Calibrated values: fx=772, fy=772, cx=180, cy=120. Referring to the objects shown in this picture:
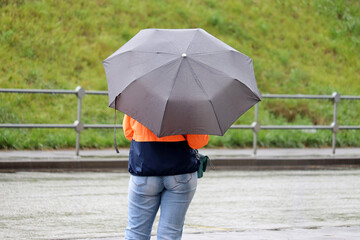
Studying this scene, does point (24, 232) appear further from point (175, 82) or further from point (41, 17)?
point (41, 17)

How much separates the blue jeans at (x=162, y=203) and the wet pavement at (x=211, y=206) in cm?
276

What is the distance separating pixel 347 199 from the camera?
11156mm

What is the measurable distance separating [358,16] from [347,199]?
20088 mm

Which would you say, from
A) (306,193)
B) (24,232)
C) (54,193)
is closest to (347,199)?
(306,193)

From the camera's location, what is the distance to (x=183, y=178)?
490 cm

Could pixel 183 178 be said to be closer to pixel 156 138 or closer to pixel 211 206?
pixel 156 138

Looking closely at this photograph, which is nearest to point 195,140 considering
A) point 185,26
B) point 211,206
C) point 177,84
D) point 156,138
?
point 156,138

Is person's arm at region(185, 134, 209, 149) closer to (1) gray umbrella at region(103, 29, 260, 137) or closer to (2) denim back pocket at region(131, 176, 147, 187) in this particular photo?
(1) gray umbrella at region(103, 29, 260, 137)

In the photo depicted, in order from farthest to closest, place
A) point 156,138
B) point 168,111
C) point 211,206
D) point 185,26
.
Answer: point 185,26, point 211,206, point 156,138, point 168,111

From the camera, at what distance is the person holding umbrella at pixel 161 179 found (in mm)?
4848

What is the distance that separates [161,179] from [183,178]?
0.46 feet

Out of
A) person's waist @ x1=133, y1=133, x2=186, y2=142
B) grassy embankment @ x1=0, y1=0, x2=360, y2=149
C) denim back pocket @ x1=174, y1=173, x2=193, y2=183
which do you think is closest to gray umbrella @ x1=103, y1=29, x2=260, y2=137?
person's waist @ x1=133, y1=133, x2=186, y2=142

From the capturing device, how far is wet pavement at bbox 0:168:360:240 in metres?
8.11

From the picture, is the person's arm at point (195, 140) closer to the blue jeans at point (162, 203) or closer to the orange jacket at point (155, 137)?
the orange jacket at point (155, 137)
